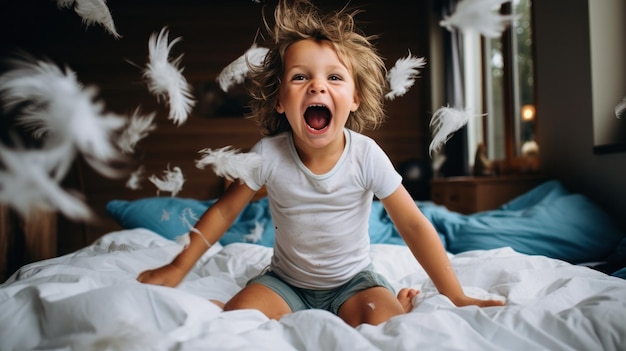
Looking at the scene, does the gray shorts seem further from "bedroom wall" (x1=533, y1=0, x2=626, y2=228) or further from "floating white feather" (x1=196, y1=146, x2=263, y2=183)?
"bedroom wall" (x1=533, y1=0, x2=626, y2=228)

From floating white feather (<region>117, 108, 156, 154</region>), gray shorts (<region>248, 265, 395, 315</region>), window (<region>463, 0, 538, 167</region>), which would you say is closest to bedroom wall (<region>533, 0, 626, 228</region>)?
window (<region>463, 0, 538, 167</region>)

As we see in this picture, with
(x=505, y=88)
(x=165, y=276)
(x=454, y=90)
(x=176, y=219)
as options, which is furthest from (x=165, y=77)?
(x=454, y=90)

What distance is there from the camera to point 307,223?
119 cm

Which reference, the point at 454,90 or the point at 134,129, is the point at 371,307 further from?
the point at 454,90

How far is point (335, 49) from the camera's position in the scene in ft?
3.75

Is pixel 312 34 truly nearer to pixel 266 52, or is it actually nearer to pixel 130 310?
pixel 266 52

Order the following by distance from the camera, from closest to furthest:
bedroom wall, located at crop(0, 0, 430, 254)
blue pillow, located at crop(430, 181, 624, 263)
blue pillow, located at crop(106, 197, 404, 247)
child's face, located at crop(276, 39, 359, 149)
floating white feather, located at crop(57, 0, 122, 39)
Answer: floating white feather, located at crop(57, 0, 122, 39), child's face, located at crop(276, 39, 359, 149), blue pillow, located at crop(430, 181, 624, 263), blue pillow, located at crop(106, 197, 404, 247), bedroom wall, located at crop(0, 0, 430, 254)

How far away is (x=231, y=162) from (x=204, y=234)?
18 centimetres

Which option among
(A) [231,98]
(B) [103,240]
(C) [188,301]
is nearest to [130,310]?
(C) [188,301]

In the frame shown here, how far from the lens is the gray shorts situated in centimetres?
115

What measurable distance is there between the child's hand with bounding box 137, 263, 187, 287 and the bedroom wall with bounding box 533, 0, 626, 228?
186cm

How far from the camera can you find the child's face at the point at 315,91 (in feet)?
3.57

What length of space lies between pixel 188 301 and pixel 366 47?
729 mm

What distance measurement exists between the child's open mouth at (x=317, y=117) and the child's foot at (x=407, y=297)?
42 centimetres
